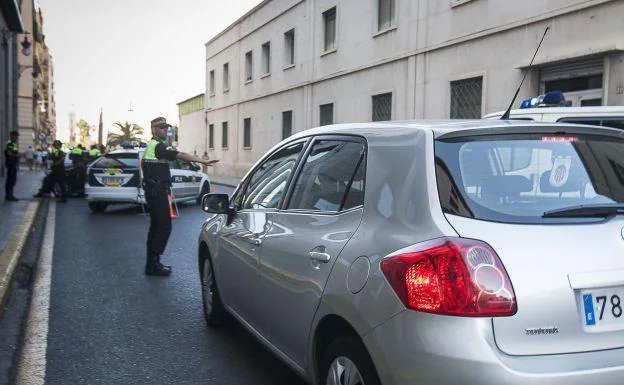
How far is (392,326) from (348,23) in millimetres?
18883

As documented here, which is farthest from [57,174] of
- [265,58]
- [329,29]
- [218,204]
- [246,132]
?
[246,132]

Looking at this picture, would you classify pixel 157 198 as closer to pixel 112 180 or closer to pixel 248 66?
pixel 112 180

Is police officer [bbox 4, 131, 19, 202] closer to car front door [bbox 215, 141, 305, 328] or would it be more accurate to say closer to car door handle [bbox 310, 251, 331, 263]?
car front door [bbox 215, 141, 305, 328]

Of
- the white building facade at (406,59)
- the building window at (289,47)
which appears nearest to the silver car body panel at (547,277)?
the white building facade at (406,59)

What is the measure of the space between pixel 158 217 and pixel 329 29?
16743 mm

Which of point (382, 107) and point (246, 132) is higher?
point (382, 107)

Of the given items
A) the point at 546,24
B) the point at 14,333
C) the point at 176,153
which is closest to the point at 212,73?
the point at 546,24

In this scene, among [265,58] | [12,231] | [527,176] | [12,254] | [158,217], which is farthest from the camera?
[265,58]

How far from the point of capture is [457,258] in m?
2.09

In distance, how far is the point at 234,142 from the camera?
106 ft

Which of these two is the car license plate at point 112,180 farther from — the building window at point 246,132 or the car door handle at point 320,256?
the building window at point 246,132

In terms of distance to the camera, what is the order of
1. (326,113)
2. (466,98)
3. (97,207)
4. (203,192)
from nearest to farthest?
(97,207) < (466,98) < (203,192) < (326,113)

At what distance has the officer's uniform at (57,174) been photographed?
49.9 feet

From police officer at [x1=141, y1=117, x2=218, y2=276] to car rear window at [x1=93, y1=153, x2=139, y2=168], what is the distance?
661 cm
